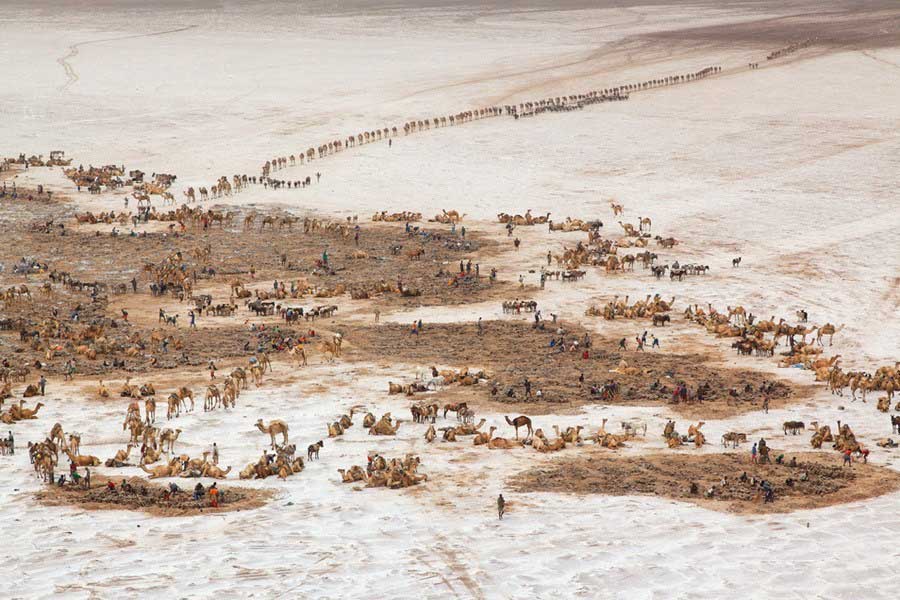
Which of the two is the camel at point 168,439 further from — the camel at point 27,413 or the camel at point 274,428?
the camel at point 27,413

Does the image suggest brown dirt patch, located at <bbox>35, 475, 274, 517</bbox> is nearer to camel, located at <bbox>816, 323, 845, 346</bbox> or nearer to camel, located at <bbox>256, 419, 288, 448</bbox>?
camel, located at <bbox>256, 419, 288, 448</bbox>

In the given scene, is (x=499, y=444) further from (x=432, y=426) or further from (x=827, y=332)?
(x=827, y=332)

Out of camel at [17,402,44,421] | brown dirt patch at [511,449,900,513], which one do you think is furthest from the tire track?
brown dirt patch at [511,449,900,513]

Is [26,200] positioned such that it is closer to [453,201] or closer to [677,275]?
[453,201]

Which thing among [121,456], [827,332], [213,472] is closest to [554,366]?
[827,332]

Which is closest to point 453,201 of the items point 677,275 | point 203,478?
point 677,275

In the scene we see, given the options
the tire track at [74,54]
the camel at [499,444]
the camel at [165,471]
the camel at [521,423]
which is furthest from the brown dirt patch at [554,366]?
the tire track at [74,54]
